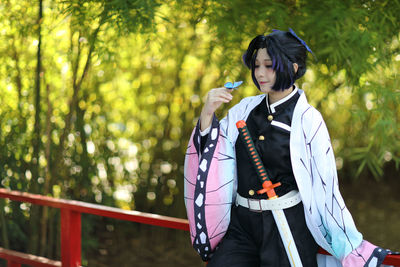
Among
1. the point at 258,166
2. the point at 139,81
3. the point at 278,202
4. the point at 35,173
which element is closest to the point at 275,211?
the point at 278,202

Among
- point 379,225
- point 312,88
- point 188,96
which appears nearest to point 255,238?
point 312,88

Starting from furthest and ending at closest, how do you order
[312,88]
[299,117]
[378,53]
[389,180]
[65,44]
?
[389,180], [312,88], [65,44], [378,53], [299,117]

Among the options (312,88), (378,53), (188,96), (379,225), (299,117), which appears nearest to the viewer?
(299,117)

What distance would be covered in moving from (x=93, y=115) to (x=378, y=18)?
2513mm

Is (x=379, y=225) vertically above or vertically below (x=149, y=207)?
below

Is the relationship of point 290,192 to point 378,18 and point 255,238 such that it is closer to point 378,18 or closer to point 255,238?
point 255,238

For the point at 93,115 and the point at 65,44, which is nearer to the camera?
the point at 65,44

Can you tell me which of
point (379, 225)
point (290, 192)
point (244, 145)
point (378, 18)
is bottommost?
point (379, 225)

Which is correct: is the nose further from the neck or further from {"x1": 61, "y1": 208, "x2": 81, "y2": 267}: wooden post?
{"x1": 61, "y1": 208, "x2": 81, "y2": 267}: wooden post

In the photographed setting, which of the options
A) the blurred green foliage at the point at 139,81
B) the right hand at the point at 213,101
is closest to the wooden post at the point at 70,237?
the blurred green foliage at the point at 139,81

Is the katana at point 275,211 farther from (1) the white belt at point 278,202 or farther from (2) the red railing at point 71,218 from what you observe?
(2) the red railing at point 71,218

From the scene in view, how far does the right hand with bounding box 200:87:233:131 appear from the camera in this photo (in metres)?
1.51

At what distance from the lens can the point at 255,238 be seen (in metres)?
1.59

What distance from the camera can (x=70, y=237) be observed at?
229cm
